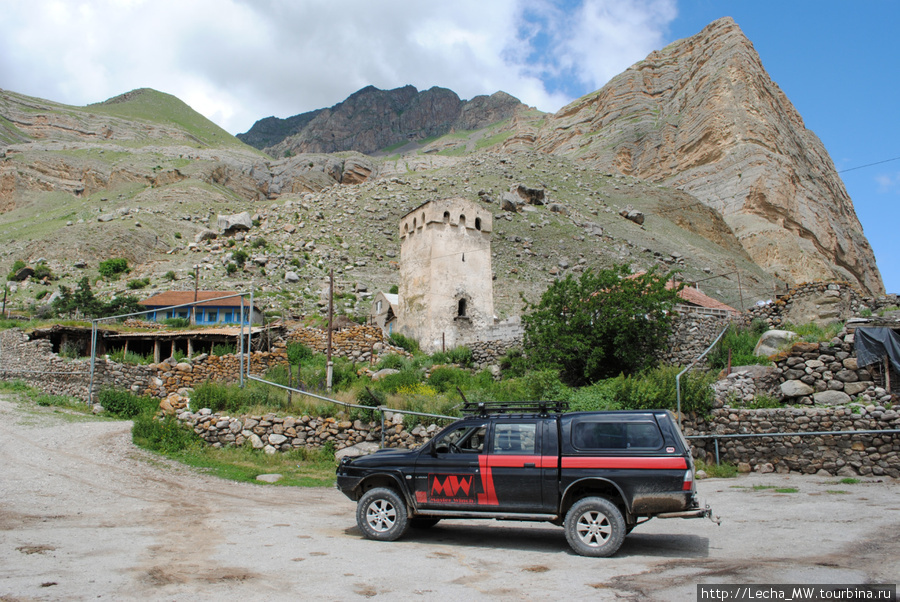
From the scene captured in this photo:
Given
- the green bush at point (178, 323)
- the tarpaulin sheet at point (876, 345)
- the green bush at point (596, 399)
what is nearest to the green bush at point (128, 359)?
the green bush at point (178, 323)

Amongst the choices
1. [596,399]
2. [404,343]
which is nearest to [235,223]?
[404,343]

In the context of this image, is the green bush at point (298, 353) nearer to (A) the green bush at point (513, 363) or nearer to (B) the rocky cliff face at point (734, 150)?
(A) the green bush at point (513, 363)

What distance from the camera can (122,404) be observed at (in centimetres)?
1742

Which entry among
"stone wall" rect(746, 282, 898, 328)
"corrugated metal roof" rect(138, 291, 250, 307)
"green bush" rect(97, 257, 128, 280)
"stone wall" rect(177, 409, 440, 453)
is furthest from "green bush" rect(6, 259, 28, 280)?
"stone wall" rect(746, 282, 898, 328)

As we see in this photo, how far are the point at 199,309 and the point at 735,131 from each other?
75.8m

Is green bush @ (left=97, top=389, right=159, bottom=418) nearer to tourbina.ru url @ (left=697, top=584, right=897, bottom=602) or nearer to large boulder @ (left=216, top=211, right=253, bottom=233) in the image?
tourbina.ru url @ (left=697, top=584, right=897, bottom=602)

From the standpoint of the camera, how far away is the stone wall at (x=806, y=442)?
39.6 ft

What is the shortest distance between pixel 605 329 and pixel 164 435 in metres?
13.3

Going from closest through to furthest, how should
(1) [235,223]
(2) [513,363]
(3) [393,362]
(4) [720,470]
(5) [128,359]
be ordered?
(4) [720,470]
(5) [128,359]
(2) [513,363]
(3) [393,362]
(1) [235,223]

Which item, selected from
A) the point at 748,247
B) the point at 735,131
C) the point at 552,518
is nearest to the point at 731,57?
the point at 735,131

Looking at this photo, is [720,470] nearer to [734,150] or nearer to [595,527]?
[595,527]

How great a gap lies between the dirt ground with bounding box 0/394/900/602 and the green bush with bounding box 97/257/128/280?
3684 cm

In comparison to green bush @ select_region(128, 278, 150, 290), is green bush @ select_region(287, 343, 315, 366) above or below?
below

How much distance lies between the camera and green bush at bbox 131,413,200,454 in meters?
13.8
